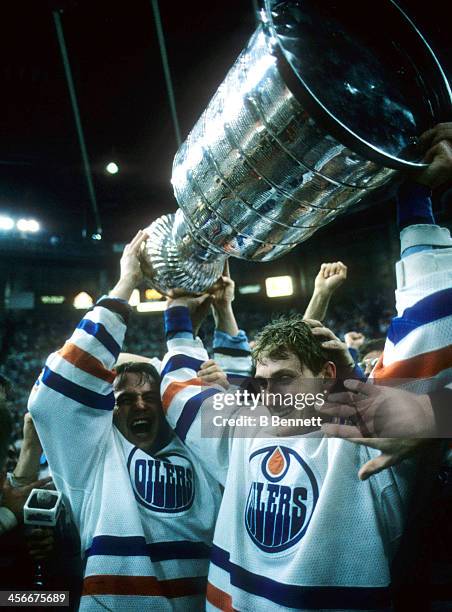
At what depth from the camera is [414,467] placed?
0.76 metres

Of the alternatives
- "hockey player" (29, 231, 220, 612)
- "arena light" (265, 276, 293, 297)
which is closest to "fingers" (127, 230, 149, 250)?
"hockey player" (29, 231, 220, 612)

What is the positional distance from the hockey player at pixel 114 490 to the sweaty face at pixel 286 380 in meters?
0.43

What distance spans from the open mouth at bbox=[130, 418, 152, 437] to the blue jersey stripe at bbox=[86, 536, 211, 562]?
353 millimetres

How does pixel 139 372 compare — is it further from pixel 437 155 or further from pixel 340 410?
pixel 437 155

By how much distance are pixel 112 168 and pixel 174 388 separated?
14.2 meters

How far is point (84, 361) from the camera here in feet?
3.92

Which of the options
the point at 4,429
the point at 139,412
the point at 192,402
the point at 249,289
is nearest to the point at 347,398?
the point at 192,402

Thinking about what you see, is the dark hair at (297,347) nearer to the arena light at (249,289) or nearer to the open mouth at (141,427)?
the open mouth at (141,427)

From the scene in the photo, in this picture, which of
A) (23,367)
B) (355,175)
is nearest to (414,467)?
(355,175)

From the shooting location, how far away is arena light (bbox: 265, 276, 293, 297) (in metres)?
14.5

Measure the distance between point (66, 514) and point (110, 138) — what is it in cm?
1101

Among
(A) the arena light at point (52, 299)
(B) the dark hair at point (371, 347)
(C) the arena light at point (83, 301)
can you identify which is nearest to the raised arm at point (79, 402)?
(B) the dark hair at point (371, 347)

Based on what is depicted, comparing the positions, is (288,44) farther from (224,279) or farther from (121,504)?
(121,504)

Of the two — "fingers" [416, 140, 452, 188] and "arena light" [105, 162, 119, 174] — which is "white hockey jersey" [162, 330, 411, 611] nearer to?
"fingers" [416, 140, 452, 188]
